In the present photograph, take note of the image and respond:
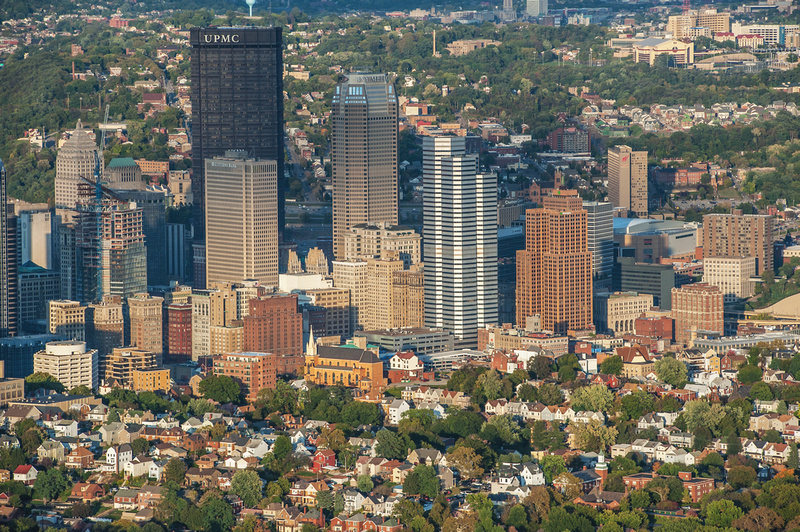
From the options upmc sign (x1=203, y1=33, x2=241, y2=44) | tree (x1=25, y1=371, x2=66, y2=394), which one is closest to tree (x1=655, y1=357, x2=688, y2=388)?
tree (x1=25, y1=371, x2=66, y2=394)

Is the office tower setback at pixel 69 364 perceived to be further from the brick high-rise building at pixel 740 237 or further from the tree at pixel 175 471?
the brick high-rise building at pixel 740 237

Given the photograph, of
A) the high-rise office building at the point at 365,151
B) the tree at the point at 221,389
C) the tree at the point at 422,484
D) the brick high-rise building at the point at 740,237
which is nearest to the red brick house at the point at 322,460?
the tree at the point at 422,484

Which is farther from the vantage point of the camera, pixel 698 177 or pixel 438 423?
pixel 698 177

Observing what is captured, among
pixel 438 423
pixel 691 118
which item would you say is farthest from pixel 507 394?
pixel 691 118

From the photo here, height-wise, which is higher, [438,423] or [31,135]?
[31,135]

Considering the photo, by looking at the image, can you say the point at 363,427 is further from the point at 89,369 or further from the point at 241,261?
the point at 241,261

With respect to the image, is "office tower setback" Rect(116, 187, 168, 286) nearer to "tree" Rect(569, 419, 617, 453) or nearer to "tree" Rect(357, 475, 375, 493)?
"tree" Rect(569, 419, 617, 453)

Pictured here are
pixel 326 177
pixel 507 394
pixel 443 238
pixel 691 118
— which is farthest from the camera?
pixel 691 118
